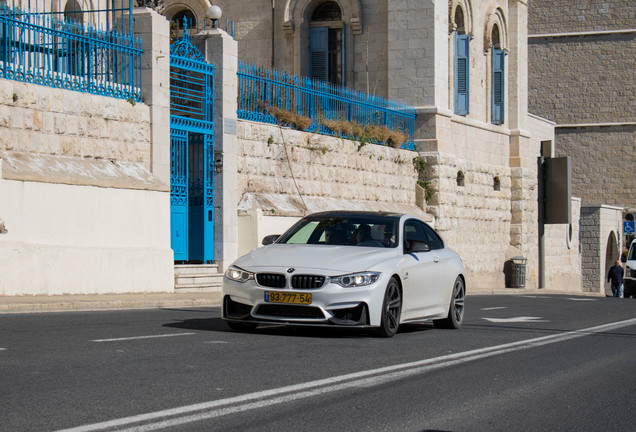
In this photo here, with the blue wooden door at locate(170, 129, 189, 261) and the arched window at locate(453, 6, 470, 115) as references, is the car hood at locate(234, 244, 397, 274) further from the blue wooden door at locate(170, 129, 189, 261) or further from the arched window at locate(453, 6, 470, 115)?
the arched window at locate(453, 6, 470, 115)

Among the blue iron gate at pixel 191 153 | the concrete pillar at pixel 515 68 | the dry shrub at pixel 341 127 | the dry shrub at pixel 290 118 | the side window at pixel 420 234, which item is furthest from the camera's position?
the concrete pillar at pixel 515 68

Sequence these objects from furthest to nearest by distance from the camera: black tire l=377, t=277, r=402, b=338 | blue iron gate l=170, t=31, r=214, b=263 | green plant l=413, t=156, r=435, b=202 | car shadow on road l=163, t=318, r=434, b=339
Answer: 1. green plant l=413, t=156, r=435, b=202
2. blue iron gate l=170, t=31, r=214, b=263
3. car shadow on road l=163, t=318, r=434, b=339
4. black tire l=377, t=277, r=402, b=338

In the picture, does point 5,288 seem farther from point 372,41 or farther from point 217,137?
point 372,41

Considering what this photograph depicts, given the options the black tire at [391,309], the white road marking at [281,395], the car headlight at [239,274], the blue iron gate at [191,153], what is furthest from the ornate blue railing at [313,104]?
the white road marking at [281,395]

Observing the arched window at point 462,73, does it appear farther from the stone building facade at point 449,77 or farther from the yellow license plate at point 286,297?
the yellow license plate at point 286,297

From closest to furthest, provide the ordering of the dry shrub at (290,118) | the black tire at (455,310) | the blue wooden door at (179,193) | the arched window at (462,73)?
the black tire at (455,310)
the blue wooden door at (179,193)
the dry shrub at (290,118)
the arched window at (462,73)

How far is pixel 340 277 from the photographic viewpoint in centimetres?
1152

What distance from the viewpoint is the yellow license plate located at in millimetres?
11414

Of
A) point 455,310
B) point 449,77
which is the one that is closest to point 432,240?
point 455,310

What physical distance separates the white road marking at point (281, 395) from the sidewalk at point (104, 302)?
22.0 feet

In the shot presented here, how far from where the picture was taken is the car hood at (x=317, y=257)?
1164 centimetres

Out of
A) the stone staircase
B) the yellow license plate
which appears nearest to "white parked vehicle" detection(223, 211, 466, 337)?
the yellow license plate

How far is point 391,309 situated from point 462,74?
931 inches

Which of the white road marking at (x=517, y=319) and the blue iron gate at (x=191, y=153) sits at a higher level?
the blue iron gate at (x=191, y=153)
